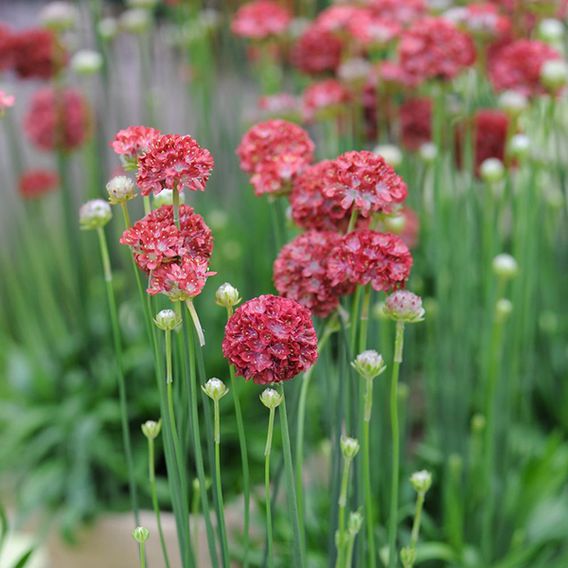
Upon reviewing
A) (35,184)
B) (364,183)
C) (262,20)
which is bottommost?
(35,184)

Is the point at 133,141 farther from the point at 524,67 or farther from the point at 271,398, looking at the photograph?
the point at 524,67

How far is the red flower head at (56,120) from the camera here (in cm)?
192

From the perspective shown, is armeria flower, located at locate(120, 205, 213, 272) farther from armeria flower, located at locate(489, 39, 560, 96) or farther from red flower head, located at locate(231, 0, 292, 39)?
red flower head, located at locate(231, 0, 292, 39)

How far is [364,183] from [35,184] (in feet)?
4.79

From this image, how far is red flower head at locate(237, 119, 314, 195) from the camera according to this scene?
0.94 meters

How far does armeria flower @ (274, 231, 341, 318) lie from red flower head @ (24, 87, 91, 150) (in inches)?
45.3

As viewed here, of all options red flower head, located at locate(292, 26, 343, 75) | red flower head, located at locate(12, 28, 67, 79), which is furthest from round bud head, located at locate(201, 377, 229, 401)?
red flower head, located at locate(12, 28, 67, 79)

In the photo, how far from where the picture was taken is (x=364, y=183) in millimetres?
804

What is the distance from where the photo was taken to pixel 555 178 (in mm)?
1923

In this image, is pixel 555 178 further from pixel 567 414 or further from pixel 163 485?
pixel 163 485

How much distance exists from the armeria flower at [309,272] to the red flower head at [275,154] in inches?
4.0


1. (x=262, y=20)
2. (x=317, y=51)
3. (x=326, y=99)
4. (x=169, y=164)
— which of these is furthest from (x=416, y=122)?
(x=169, y=164)

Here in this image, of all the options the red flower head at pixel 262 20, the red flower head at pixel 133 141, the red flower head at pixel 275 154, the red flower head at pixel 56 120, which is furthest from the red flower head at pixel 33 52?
the red flower head at pixel 133 141

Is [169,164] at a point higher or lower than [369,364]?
higher
